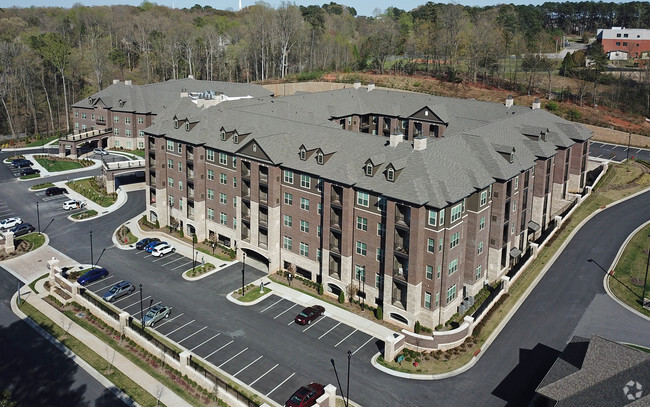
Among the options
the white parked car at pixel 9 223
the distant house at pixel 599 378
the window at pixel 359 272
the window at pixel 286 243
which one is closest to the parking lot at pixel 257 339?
the window at pixel 359 272

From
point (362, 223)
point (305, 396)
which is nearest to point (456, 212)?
point (362, 223)

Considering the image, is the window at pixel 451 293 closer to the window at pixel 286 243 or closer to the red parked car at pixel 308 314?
the red parked car at pixel 308 314

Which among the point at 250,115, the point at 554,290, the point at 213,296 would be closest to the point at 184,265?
the point at 213,296

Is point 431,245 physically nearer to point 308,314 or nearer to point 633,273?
point 308,314

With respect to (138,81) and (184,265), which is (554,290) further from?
(138,81)

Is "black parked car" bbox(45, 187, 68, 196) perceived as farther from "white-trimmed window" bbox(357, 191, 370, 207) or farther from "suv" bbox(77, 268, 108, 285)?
"white-trimmed window" bbox(357, 191, 370, 207)

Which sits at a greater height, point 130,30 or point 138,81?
point 130,30

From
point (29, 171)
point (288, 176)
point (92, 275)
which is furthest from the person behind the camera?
point (29, 171)
